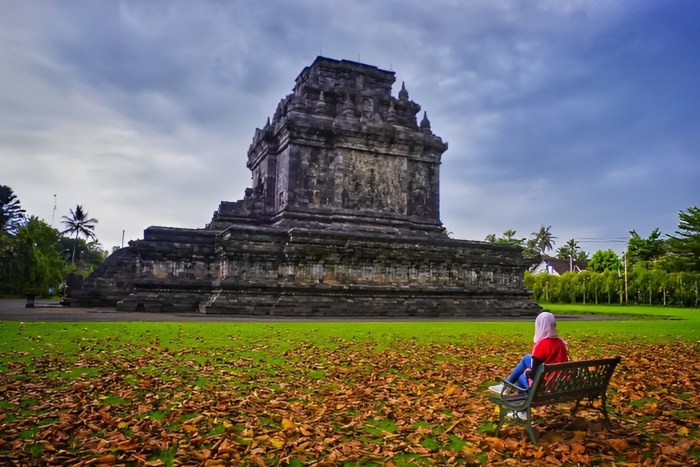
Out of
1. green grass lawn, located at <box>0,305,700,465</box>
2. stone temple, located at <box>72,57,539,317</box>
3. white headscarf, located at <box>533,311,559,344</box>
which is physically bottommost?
green grass lawn, located at <box>0,305,700,465</box>

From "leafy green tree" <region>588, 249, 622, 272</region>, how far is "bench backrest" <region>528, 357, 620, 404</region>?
74.0 metres

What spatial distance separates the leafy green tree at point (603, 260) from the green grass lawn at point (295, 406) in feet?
224

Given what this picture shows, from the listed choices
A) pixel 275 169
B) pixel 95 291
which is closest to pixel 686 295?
pixel 275 169

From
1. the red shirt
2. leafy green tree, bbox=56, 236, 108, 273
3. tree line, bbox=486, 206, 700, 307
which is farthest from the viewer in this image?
leafy green tree, bbox=56, 236, 108, 273

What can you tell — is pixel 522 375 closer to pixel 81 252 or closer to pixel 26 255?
pixel 26 255

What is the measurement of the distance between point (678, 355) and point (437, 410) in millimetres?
8509

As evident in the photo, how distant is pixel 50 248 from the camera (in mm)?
53594

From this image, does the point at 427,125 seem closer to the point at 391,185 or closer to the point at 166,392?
the point at 391,185

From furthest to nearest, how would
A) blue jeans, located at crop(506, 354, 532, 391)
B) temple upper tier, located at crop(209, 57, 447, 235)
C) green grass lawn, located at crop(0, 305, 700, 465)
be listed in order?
temple upper tier, located at crop(209, 57, 447, 235) < blue jeans, located at crop(506, 354, 532, 391) < green grass lawn, located at crop(0, 305, 700, 465)

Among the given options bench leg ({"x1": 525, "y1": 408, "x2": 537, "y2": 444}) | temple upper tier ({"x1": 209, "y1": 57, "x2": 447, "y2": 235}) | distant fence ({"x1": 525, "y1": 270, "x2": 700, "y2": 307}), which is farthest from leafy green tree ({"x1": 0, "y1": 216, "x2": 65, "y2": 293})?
bench leg ({"x1": 525, "y1": 408, "x2": 537, "y2": 444})

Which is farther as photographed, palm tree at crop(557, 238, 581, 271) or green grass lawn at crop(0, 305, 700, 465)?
palm tree at crop(557, 238, 581, 271)

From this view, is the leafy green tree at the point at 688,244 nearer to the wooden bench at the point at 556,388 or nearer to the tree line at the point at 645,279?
the tree line at the point at 645,279

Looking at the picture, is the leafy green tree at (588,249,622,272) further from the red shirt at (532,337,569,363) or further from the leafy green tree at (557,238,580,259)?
the red shirt at (532,337,569,363)

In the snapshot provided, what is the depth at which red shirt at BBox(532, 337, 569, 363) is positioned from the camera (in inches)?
228
